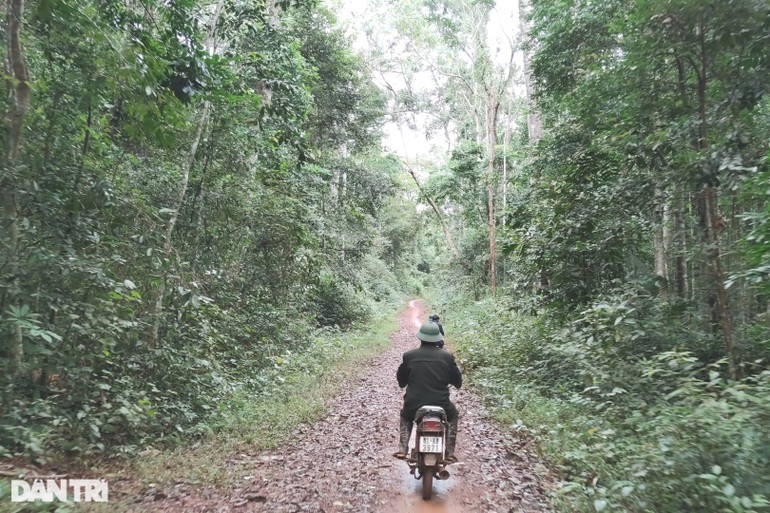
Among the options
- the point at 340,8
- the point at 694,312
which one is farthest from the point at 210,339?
the point at 340,8

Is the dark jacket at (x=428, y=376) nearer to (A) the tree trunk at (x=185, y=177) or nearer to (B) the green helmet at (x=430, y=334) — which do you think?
(B) the green helmet at (x=430, y=334)

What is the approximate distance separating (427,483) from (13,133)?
5.59 metres

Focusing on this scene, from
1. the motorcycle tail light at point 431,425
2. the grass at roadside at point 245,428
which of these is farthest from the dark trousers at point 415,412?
the grass at roadside at point 245,428

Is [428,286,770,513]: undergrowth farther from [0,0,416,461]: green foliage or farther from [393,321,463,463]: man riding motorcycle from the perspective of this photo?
[0,0,416,461]: green foliage

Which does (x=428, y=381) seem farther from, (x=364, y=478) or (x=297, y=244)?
(x=297, y=244)

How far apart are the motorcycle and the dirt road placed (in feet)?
0.78

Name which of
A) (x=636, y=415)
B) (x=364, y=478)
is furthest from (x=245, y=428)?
(x=636, y=415)

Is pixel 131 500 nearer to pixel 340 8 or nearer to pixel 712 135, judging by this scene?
pixel 712 135

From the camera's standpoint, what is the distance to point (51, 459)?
432 cm

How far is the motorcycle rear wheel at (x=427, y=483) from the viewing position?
181 inches

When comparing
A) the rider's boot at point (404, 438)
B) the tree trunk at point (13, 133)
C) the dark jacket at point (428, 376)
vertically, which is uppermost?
the tree trunk at point (13, 133)

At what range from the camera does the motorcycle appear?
4512 millimetres

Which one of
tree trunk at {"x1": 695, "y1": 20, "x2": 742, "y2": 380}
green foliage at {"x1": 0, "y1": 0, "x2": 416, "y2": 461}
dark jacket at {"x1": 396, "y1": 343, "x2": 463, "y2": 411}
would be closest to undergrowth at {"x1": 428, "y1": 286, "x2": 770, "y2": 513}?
tree trunk at {"x1": 695, "y1": 20, "x2": 742, "y2": 380}

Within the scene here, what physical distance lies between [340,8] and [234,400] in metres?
20.3
